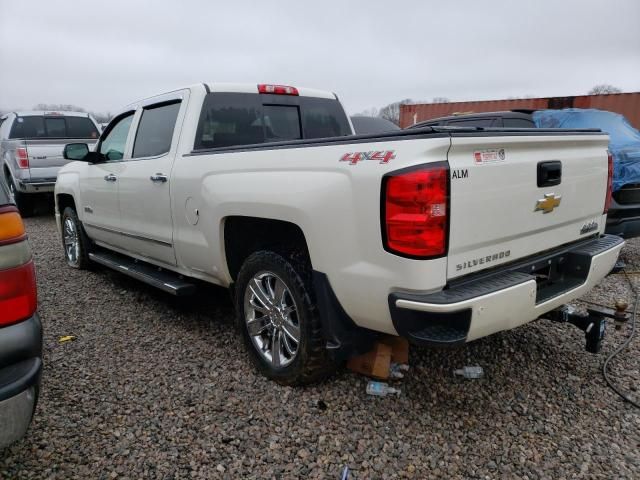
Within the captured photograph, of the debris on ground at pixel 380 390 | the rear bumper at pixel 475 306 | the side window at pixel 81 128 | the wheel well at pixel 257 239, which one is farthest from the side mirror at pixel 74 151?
the side window at pixel 81 128

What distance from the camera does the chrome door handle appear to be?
11.3 feet

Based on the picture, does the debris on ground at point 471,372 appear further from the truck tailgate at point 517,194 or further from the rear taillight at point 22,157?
the rear taillight at point 22,157

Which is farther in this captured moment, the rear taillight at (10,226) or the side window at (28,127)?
the side window at (28,127)

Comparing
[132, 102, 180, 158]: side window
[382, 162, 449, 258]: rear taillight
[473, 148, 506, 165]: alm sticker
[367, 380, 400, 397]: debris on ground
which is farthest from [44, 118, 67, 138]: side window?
[473, 148, 506, 165]: alm sticker

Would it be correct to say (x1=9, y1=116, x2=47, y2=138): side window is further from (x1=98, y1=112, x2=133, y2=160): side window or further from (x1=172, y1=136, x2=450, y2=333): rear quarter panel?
(x1=172, y1=136, x2=450, y2=333): rear quarter panel

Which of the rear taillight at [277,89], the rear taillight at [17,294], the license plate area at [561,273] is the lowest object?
the license plate area at [561,273]

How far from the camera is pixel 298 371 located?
271 cm

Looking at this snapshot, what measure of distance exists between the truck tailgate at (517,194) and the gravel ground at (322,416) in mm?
891

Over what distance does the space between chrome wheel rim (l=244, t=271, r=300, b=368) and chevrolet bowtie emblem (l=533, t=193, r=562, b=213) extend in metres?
1.40

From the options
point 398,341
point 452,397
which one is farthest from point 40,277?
point 452,397

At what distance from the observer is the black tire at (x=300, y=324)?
258cm

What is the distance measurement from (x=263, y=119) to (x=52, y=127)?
303 inches

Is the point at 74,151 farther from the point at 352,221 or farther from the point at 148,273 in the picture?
the point at 352,221

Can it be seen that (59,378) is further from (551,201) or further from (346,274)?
(551,201)
